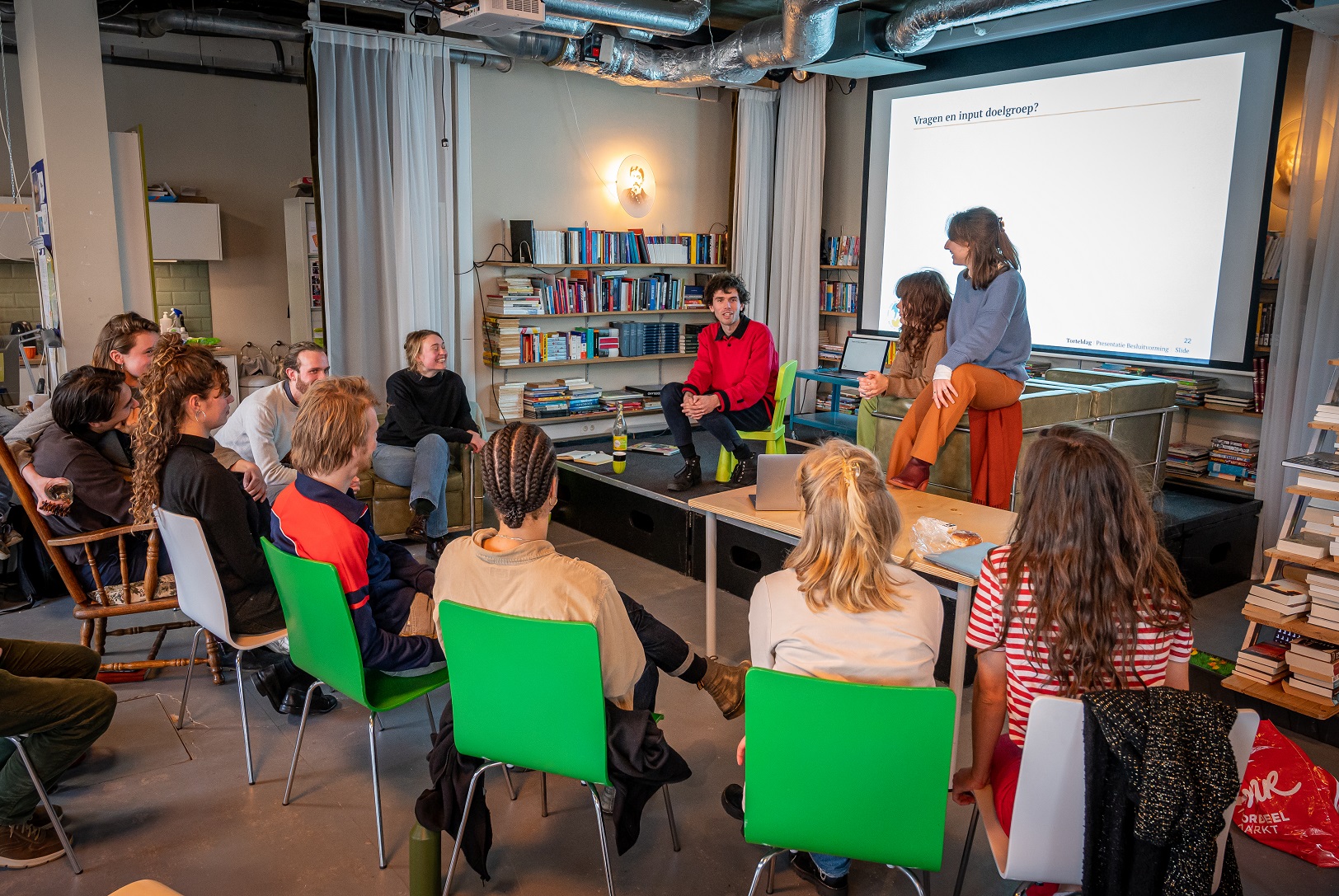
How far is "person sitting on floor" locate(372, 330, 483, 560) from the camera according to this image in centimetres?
489

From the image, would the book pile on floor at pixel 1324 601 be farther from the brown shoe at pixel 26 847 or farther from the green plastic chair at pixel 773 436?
the brown shoe at pixel 26 847

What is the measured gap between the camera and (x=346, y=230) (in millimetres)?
→ 6191

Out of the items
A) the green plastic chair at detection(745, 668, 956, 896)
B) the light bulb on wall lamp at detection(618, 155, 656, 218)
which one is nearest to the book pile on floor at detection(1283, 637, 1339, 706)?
the green plastic chair at detection(745, 668, 956, 896)

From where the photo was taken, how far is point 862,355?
7301 mm

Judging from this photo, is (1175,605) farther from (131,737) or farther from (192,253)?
(192,253)

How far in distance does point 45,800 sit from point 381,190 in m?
4.68

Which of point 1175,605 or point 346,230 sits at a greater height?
point 346,230

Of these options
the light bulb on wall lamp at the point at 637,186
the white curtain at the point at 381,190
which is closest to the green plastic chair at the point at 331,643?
the white curtain at the point at 381,190

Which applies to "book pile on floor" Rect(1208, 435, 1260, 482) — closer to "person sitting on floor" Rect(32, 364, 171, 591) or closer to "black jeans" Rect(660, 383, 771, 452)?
"black jeans" Rect(660, 383, 771, 452)

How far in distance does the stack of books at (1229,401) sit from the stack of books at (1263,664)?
2349mm

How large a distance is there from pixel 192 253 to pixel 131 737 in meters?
5.64

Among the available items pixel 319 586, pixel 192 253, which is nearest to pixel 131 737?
pixel 319 586

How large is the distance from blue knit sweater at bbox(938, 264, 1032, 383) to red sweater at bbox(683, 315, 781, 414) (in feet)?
4.20

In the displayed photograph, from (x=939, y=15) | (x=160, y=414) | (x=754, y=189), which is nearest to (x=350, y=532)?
(x=160, y=414)
